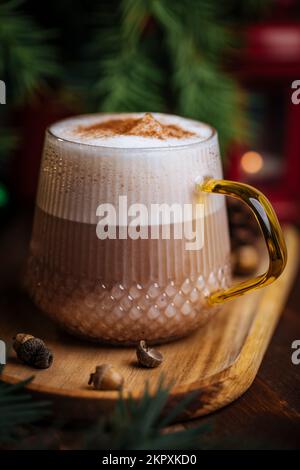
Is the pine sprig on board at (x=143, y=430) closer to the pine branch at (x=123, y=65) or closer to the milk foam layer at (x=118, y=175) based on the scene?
the milk foam layer at (x=118, y=175)

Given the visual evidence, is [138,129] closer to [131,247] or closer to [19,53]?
[131,247]

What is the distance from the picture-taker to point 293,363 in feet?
2.48

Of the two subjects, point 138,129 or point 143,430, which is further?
point 138,129

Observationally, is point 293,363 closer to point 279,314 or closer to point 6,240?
point 279,314

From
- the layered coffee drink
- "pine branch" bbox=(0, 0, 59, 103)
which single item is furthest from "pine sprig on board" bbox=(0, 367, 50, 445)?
"pine branch" bbox=(0, 0, 59, 103)

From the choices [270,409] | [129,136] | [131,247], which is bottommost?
[270,409]

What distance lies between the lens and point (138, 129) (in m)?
0.72

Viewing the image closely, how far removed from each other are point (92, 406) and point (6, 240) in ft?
1.65

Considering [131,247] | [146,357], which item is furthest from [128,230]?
[146,357]

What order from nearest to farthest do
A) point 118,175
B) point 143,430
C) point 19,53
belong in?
point 143,430, point 118,175, point 19,53

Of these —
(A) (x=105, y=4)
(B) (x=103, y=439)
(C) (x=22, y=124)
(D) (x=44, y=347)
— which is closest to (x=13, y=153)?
(C) (x=22, y=124)

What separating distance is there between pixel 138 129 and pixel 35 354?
0.85 ft

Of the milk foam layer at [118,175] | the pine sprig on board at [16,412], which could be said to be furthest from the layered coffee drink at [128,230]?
the pine sprig on board at [16,412]

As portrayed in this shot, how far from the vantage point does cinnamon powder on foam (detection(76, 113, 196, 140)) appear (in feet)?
2.35
